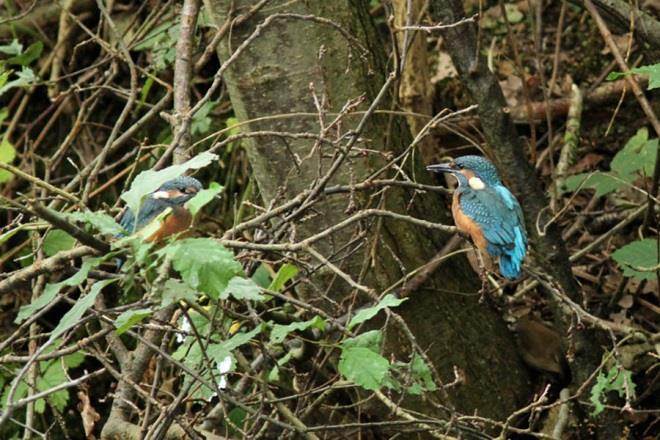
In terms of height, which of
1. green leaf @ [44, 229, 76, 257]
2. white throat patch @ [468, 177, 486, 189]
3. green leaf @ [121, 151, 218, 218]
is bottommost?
white throat patch @ [468, 177, 486, 189]

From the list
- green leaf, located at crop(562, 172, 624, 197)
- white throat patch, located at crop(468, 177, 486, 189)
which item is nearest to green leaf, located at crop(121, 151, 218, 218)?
white throat patch, located at crop(468, 177, 486, 189)

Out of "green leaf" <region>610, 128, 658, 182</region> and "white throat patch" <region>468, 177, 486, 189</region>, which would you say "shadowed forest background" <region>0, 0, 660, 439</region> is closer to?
"green leaf" <region>610, 128, 658, 182</region>

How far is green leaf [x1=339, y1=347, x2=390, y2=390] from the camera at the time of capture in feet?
7.69

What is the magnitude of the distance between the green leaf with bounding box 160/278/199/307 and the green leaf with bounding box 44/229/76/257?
1285 millimetres

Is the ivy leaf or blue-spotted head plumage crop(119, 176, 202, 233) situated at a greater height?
the ivy leaf

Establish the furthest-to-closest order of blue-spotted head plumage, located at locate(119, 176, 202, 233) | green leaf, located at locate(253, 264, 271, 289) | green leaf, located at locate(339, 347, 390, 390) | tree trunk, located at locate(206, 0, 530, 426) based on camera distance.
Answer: green leaf, located at locate(253, 264, 271, 289)
tree trunk, located at locate(206, 0, 530, 426)
blue-spotted head plumage, located at locate(119, 176, 202, 233)
green leaf, located at locate(339, 347, 390, 390)

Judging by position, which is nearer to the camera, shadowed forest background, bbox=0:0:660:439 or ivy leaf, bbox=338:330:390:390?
ivy leaf, bbox=338:330:390:390

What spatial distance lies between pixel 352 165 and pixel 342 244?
41cm

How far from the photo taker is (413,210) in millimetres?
3906

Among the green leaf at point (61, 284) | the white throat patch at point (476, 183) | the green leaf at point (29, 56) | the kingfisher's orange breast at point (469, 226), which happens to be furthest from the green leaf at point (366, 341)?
the green leaf at point (29, 56)

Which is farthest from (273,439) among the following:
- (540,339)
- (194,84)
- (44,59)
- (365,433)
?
(44,59)

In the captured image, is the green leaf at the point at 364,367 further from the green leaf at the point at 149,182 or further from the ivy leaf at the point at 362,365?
the green leaf at the point at 149,182

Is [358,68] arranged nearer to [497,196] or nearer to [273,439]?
[497,196]

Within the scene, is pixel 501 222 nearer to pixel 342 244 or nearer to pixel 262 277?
pixel 342 244
